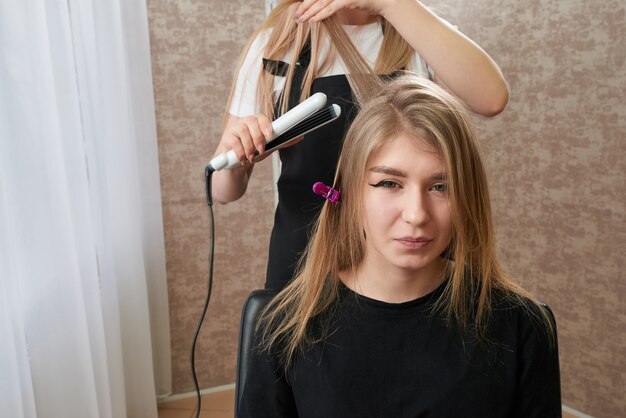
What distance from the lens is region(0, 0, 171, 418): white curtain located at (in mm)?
1483

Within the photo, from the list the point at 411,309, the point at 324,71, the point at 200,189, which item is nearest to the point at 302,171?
the point at 324,71

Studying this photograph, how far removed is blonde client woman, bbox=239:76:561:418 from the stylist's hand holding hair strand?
93mm

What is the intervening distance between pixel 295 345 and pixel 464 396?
28 cm

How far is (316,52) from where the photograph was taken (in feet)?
4.47

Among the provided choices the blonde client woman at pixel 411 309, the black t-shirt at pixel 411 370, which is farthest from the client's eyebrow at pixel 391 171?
the black t-shirt at pixel 411 370

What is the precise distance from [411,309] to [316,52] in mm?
532

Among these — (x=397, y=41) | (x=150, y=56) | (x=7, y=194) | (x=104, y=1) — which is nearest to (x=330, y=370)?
(x=397, y=41)

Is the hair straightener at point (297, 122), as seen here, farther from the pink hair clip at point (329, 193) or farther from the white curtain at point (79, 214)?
the white curtain at point (79, 214)

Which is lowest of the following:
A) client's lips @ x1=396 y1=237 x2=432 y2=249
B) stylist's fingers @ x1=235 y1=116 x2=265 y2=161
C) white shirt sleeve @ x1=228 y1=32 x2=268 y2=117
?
client's lips @ x1=396 y1=237 x2=432 y2=249

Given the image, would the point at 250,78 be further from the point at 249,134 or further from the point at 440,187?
the point at 440,187

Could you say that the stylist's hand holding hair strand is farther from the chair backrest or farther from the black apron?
the chair backrest

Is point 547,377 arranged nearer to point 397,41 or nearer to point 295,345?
point 295,345

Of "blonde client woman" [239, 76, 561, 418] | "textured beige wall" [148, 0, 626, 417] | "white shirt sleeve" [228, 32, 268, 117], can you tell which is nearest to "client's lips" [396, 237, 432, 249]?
"blonde client woman" [239, 76, 561, 418]

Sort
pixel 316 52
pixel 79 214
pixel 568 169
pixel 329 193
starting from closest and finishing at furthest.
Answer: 1. pixel 329 193
2. pixel 316 52
3. pixel 79 214
4. pixel 568 169
